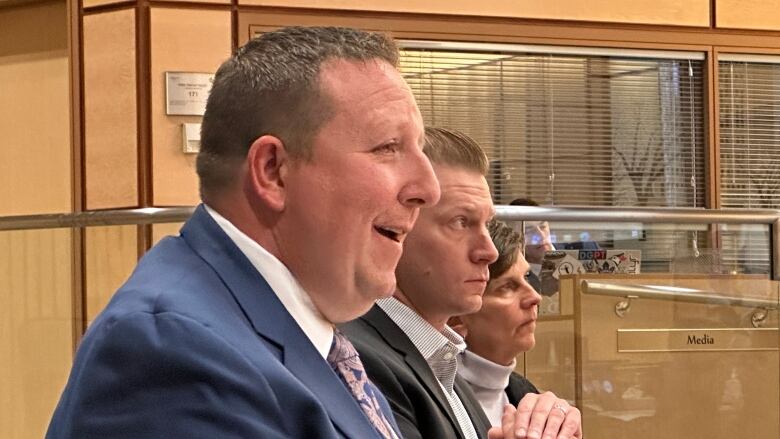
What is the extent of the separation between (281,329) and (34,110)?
505cm

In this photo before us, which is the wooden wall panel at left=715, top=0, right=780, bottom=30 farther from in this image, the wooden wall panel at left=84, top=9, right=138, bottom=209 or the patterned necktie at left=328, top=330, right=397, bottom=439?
the patterned necktie at left=328, top=330, right=397, bottom=439

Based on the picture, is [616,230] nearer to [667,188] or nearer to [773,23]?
[667,188]

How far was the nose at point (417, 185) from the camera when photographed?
143 cm

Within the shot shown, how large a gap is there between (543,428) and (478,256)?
0.38 metres

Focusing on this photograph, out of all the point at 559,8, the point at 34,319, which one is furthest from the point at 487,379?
the point at 559,8

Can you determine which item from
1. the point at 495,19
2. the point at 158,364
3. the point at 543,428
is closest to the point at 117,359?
the point at 158,364

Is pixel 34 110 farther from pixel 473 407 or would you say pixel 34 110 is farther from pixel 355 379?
pixel 355 379

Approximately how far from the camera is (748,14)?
6.55 meters

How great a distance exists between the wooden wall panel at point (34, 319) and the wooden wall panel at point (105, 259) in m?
0.07

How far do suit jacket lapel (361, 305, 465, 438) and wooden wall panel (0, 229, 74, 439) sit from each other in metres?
1.91

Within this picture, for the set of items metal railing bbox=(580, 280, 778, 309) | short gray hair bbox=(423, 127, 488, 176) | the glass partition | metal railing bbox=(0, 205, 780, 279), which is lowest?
the glass partition

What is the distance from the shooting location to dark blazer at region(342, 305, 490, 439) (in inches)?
77.7

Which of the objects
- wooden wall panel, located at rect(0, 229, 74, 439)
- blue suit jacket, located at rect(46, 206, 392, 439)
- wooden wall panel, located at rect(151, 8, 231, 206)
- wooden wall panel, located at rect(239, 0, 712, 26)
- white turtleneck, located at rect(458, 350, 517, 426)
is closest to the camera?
blue suit jacket, located at rect(46, 206, 392, 439)

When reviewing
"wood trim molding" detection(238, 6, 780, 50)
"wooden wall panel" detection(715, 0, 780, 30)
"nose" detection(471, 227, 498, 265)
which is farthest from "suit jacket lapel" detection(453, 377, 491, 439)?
"wooden wall panel" detection(715, 0, 780, 30)
